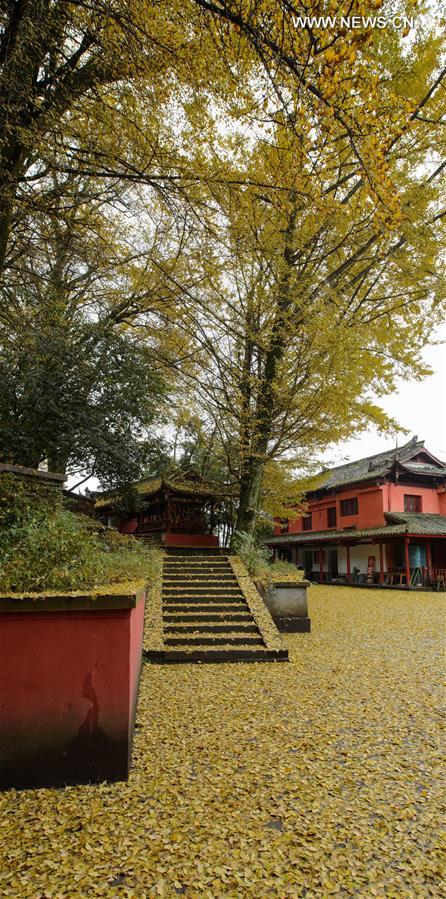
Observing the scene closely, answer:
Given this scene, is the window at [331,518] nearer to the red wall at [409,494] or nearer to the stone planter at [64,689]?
the red wall at [409,494]

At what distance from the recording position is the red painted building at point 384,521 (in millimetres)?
20812

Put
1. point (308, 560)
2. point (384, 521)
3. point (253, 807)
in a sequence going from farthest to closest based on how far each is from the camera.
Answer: point (308, 560), point (384, 521), point (253, 807)

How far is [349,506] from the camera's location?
25219mm

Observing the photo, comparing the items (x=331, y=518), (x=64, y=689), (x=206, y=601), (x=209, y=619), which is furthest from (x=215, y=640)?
(x=331, y=518)

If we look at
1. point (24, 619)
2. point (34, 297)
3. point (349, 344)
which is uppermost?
point (34, 297)

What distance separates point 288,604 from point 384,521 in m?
14.8

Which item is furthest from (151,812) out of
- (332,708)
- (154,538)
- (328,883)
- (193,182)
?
(154,538)

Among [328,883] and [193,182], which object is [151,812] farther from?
[193,182]

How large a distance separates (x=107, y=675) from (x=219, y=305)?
9.23 m

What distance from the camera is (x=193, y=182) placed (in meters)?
5.63

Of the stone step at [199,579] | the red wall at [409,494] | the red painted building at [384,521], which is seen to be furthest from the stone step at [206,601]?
the red wall at [409,494]

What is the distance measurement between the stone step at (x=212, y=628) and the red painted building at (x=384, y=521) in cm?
1191

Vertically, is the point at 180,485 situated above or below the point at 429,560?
above

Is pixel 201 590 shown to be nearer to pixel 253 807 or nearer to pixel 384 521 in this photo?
A: pixel 253 807
